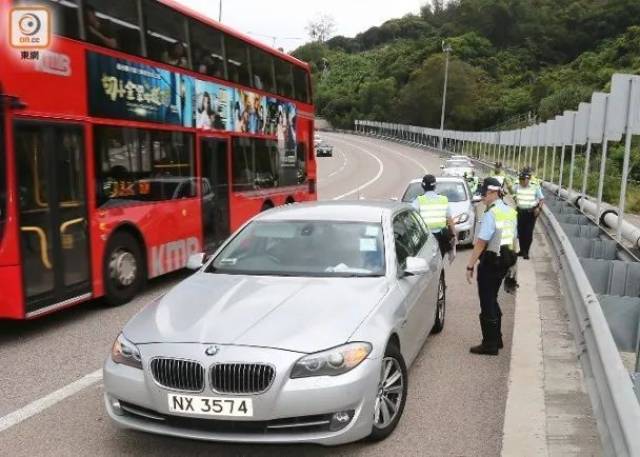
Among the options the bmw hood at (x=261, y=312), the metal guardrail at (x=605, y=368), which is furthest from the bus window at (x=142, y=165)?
the metal guardrail at (x=605, y=368)

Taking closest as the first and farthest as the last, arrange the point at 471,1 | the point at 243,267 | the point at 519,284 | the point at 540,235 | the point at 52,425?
the point at 52,425 < the point at 243,267 < the point at 519,284 < the point at 540,235 < the point at 471,1

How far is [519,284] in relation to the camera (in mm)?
9156

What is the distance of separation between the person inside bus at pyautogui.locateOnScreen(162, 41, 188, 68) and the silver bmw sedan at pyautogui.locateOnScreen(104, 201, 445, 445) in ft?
15.1

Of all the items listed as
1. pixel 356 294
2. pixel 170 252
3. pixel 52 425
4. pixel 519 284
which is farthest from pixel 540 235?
pixel 52 425

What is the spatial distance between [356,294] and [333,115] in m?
122

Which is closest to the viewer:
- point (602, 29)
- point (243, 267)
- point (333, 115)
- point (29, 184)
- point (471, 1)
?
point (243, 267)

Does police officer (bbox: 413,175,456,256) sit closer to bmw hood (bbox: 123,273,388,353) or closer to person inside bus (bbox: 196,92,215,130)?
person inside bus (bbox: 196,92,215,130)

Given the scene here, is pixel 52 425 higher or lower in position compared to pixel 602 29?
lower

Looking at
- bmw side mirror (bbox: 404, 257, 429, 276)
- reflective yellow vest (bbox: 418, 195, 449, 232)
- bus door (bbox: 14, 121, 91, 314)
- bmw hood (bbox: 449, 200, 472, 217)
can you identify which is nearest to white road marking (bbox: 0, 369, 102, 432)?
bus door (bbox: 14, 121, 91, 314)

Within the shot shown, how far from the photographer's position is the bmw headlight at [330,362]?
3750mm

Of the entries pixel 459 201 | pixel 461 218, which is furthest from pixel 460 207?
pixel 461 218

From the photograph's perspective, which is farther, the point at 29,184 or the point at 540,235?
the point at 540,235

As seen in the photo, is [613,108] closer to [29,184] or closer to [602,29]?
[29,184]

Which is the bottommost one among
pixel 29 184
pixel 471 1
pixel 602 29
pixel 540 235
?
pixel 540 235
